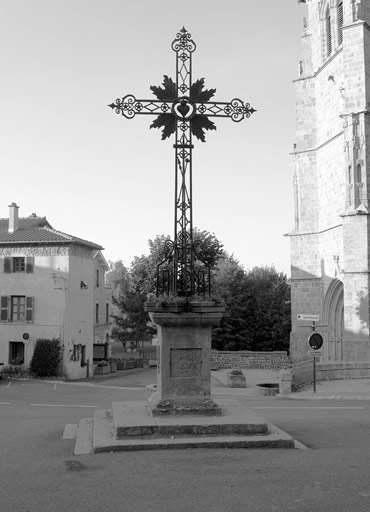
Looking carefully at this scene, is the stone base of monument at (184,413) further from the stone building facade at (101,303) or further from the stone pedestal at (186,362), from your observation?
the stone building facade at (101,303)

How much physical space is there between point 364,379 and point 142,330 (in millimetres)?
28450

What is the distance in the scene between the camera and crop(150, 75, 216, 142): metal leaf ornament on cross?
9125mm

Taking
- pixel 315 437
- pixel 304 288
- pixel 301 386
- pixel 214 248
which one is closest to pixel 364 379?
pixel 301 386

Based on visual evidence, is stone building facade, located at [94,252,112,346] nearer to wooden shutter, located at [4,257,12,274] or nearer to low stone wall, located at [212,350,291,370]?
Result: wooden shutter, located at [4,257,12,274]

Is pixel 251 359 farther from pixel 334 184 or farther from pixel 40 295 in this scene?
pixel 40 295

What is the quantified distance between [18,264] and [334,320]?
18.2 m

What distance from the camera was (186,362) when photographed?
837 cm

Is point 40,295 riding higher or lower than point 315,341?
higher

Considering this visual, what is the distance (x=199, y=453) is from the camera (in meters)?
6.95

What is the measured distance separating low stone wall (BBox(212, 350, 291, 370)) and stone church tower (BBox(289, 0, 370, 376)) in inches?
171

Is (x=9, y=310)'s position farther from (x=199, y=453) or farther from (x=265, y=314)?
(x=199, y=453)

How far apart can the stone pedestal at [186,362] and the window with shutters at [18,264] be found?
1014 inches

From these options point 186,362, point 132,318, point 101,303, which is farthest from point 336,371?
point 101,303

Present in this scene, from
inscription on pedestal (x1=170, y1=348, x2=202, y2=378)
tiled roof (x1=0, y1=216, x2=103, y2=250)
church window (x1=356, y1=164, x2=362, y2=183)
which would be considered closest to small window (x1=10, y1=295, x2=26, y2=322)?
tiled roof (x1=0, y1=216, x2=103, y2=250)
